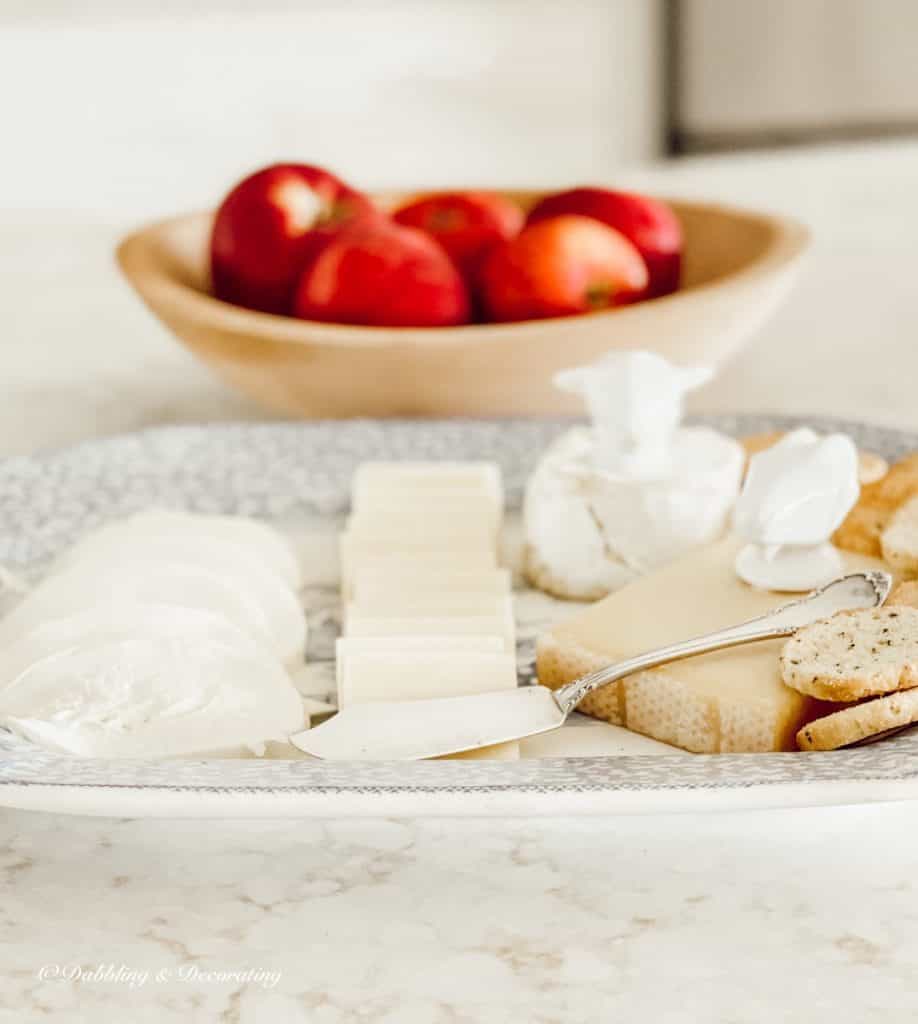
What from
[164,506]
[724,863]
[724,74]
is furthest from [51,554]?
[724,74]

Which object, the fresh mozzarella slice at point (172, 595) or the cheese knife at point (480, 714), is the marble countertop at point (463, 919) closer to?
the cheese knife at point (480, 714)

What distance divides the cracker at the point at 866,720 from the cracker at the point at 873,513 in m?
0.24

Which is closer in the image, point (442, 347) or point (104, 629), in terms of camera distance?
point (104, 629)

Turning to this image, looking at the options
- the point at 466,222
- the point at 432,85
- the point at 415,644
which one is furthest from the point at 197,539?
the point at 432,85

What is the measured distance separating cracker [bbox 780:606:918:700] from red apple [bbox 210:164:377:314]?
666mm

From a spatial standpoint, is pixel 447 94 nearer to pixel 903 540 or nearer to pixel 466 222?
pixel 466 222

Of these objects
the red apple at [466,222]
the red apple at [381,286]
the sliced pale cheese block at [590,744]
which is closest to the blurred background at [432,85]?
the red apple at [466,222]

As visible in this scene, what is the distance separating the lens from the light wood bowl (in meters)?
1.14

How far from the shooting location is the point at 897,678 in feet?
2.24

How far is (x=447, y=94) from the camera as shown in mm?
3771

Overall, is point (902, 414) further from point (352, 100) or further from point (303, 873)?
point (352, 100)

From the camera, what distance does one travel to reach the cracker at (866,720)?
2.20 ft

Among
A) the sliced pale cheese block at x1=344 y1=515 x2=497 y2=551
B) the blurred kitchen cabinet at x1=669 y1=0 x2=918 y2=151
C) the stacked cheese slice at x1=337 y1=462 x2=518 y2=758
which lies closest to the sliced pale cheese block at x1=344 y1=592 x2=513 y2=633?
the stacked cheese slice at x1=337 y1=462 x2=518 y2=758

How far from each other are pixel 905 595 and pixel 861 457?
0.22 meters
